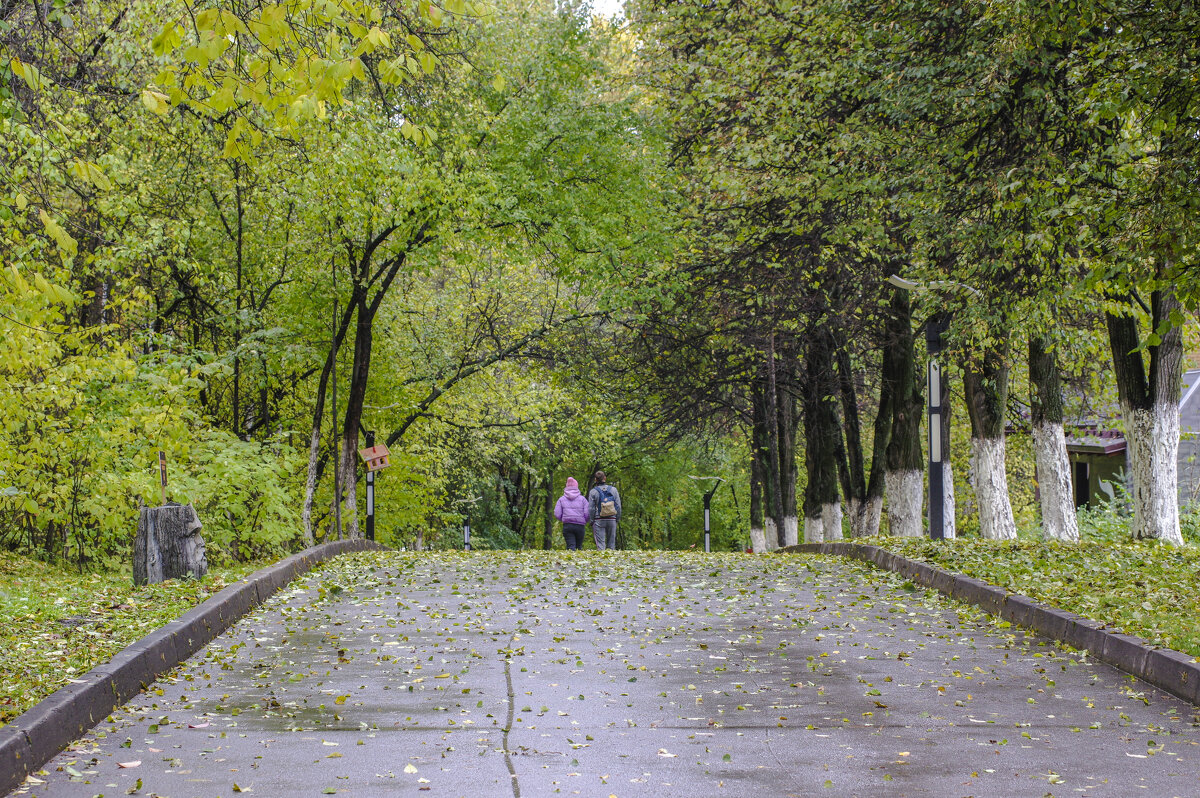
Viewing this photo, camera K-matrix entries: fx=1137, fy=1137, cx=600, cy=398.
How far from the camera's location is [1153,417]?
15289 mm

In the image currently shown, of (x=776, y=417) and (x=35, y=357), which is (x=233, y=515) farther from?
(x=776, y=417)

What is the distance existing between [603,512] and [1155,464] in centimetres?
1069

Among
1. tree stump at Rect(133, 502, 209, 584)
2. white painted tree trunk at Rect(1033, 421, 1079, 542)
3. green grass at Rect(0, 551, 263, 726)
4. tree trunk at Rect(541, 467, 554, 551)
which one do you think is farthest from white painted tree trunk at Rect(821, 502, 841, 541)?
tree trunk at Rect(541, 467, 554, 551)

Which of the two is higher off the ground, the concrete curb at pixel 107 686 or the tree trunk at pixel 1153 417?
the tree trunk at pixel 1153 417

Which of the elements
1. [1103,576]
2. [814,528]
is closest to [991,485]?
[814,528]

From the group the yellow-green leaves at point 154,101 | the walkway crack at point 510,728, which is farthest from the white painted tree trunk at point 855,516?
the yellow-green leaves at point 154,101

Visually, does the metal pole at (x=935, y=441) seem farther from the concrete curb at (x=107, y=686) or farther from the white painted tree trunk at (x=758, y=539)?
the white painted tree trunk at (x=758, y=539)

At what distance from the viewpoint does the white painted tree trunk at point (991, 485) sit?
66.5 ft

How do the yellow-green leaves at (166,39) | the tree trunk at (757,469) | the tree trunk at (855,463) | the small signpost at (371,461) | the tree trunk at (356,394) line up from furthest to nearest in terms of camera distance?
the tree trunk at (757,469), the tree trunk at (855,463), the tree trunk at (356,394), the small signpost at (371,461), the yellow-green leaves at (166,39)

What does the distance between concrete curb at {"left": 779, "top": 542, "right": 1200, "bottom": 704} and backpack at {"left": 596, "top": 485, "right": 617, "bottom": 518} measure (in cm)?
1007

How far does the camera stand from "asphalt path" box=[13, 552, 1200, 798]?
4.95 meters

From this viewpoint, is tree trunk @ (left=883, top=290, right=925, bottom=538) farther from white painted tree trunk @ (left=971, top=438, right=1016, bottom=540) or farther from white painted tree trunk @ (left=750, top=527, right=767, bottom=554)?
white painted tree trunk @ (left=750, top=527, right=767, bottom=554)

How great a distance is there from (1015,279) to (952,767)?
426 inches

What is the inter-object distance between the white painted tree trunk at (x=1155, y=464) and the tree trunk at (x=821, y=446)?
1018 cm
